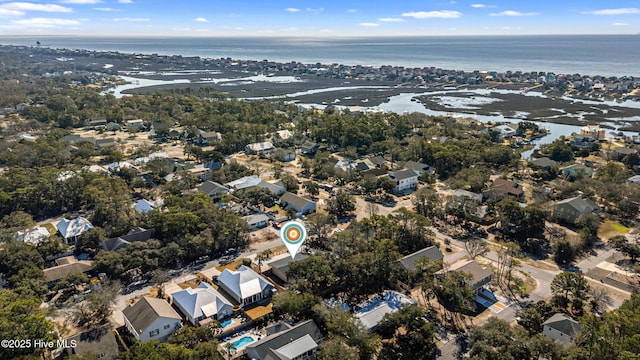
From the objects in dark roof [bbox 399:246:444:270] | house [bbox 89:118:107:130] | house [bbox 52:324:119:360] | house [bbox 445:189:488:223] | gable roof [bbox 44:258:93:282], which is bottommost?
house [bbox 52:324:119:360]

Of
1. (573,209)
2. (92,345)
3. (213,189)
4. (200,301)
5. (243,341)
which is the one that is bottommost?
(243,341)

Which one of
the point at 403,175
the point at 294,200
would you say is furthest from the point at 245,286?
the point at 403,175

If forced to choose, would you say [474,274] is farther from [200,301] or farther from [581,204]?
[200,301]

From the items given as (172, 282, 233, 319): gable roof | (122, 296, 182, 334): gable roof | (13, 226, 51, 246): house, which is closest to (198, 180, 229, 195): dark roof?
(13, 226, 51, 246): house

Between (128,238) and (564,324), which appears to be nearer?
(564,324)

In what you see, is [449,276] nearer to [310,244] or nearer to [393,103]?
[310,244]

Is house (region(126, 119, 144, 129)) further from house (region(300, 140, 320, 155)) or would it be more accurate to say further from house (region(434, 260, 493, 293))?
house (region(434, 260, 493, 293))

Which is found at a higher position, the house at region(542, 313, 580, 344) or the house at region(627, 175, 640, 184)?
the house at region(627, 175, 640, 184)
